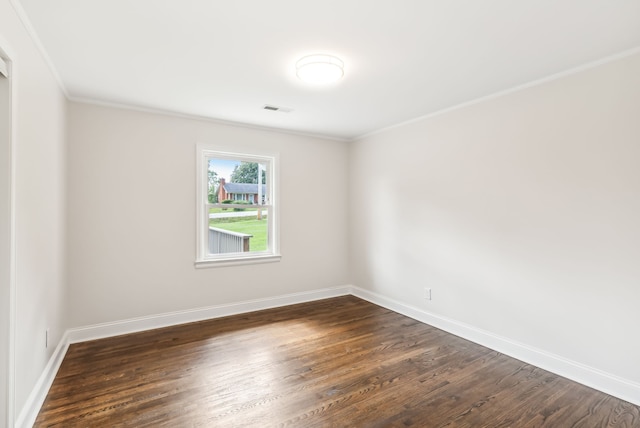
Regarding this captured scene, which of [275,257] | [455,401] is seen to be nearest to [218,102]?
[275,257]

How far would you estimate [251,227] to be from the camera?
4.24m

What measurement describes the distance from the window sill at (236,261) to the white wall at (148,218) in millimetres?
61

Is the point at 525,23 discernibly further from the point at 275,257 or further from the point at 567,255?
the point at 275,257

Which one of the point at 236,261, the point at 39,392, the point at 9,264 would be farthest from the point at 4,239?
the point at 236,261

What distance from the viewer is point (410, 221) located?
3.90m

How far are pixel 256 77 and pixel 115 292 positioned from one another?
8.60 feet

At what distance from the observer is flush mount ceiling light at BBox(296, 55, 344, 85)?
2297mm

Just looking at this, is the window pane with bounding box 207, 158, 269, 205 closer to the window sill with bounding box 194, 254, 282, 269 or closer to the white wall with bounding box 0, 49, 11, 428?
the window sill with bounding box 194, 254, 282, 269

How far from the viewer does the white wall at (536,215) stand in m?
2.24

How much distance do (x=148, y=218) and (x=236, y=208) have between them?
3.34 feet

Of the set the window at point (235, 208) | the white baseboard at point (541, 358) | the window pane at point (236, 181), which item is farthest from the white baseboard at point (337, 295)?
the window pane at point (236, 181)

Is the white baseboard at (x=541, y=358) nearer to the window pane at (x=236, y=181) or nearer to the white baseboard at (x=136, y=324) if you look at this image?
the white baseboard at (x=136, y=324)

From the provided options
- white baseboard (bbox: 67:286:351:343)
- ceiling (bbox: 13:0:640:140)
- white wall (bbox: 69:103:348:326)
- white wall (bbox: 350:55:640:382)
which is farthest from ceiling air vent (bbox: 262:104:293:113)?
white baseboard (bbox: 67:286:351:343)

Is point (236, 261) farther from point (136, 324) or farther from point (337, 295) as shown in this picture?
point (337, 295)
